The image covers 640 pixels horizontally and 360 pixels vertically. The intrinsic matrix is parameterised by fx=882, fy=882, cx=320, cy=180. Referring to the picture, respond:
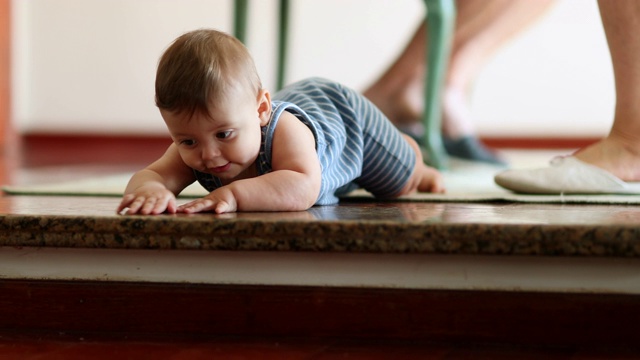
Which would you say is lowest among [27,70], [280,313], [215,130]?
[27,70]

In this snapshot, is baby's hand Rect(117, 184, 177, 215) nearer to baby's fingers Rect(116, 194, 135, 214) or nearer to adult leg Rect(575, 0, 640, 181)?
baby's fingers Rect(116, 194, 135, 214)

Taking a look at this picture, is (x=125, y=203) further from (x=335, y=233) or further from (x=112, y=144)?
(x=112, y=144)

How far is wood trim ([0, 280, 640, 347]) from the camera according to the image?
2.66ft

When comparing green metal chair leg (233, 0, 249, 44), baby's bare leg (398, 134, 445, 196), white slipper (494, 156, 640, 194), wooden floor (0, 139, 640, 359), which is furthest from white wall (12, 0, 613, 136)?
wooden floor (0, 139, 640, 359)

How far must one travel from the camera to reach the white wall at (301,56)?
3311mm

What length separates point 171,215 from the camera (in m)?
0.87

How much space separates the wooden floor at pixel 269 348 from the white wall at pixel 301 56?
2540 millimetres

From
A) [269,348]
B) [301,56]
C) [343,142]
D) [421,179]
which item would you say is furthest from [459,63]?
[269,348]

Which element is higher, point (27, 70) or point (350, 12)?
point (350, 12)

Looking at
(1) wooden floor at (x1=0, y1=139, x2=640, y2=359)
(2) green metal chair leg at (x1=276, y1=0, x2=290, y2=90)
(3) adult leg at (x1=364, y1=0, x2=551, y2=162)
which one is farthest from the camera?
(2) green metal chair leg at (x1=276, y1=0, x2=290, y2=90)

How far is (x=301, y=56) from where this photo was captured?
3352 millimetres

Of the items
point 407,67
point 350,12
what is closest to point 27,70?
point 350,12

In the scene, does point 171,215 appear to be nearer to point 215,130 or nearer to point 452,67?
point 215,130

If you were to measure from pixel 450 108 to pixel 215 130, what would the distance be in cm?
145
